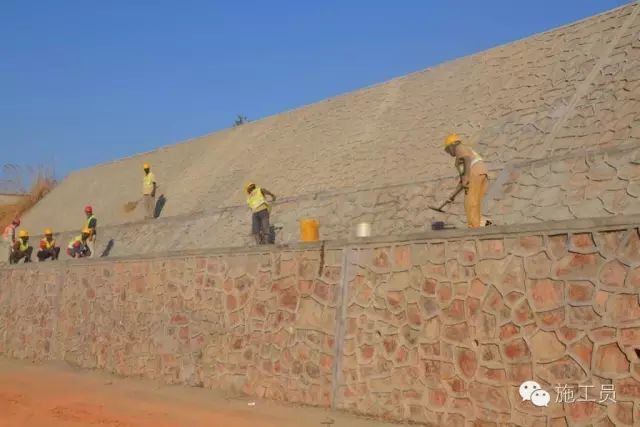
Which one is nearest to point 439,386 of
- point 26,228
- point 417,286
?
point 417,286

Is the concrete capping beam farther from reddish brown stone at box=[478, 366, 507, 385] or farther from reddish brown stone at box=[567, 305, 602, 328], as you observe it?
reddish brown stone at box=[478, 366, 507, 385]

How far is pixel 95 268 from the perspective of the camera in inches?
562

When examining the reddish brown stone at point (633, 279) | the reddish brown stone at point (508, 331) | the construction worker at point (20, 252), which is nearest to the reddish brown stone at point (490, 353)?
the reddish brown stone at point (508, 331)

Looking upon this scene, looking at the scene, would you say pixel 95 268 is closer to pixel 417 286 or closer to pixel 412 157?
pixel 412 157

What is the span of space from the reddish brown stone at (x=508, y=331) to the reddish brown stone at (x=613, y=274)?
985mm

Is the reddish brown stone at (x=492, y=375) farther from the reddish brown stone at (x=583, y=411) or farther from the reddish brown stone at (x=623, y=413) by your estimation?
the reddish brown stone at (x=623, y=413)

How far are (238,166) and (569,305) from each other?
14.2 meters

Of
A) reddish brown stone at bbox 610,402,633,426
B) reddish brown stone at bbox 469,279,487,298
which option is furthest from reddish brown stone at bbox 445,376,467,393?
reddish brown stone at bbox 610,402,633,426

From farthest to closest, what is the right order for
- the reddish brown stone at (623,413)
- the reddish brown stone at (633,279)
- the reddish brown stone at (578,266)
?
the reddish brown stone at (578,266), the reddish brown stone at (633,279), the reddish brown stone at (623,413)

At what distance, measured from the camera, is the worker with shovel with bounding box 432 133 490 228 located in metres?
8.20

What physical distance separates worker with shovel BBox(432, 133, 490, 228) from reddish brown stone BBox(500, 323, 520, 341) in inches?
62.4

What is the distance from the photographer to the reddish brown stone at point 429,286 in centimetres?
768

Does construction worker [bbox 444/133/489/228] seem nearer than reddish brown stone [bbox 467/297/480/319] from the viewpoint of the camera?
No

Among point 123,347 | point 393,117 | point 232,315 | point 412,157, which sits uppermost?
point 393,117
